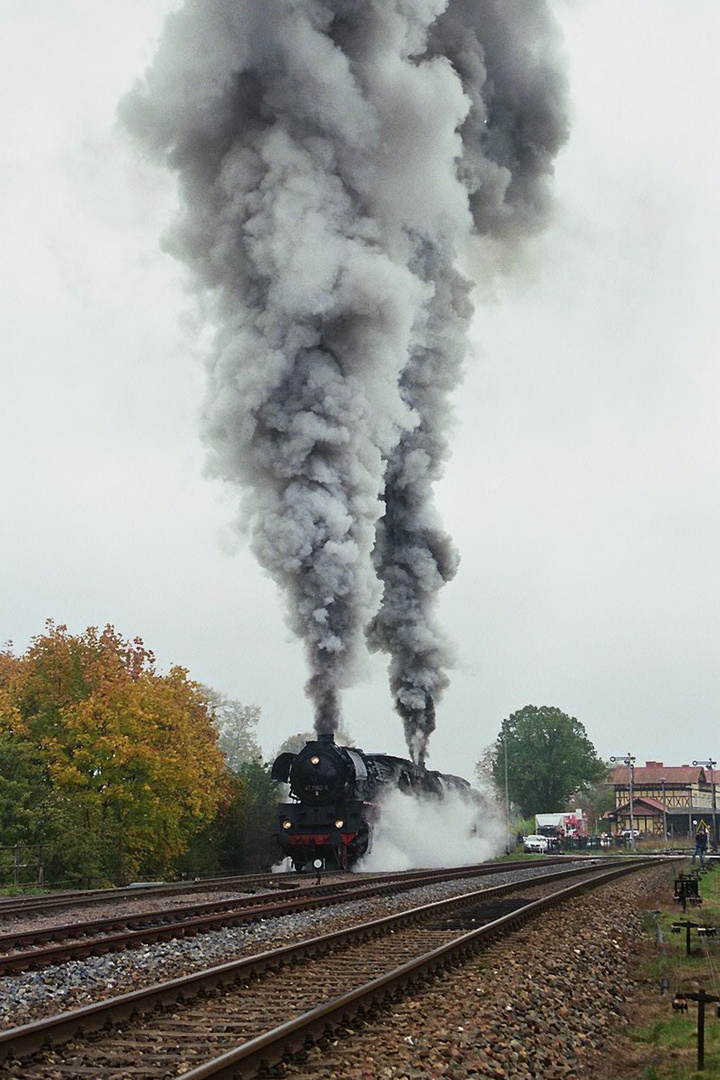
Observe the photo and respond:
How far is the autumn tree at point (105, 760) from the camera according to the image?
25688 millimetres

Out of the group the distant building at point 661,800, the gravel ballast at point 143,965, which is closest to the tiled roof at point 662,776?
the distant building at point 661,800

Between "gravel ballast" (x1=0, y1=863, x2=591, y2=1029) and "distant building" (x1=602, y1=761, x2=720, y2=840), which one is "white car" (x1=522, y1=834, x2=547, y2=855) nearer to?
"distant building" (x1=602, y1=761, x2=720, y2=840)

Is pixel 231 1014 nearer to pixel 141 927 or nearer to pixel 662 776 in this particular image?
pixel 141 927

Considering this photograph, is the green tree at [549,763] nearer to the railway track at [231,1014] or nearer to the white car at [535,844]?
the white car at [535,844]

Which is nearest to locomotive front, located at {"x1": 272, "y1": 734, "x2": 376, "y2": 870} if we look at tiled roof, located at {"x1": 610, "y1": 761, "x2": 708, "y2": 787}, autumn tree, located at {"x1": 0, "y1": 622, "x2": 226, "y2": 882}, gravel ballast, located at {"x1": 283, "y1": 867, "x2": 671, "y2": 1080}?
autumn tree, located at {"x1": 0, "y1": 622, "x2": 226, "y2": 882}

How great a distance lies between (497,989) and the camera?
341 inches

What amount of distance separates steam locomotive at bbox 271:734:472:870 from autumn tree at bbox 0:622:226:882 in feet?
12.9

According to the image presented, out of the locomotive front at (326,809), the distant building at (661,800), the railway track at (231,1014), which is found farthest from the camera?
the distant building at (661,800)

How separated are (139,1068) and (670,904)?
14.7m

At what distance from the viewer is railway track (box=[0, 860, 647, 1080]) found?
612 cm

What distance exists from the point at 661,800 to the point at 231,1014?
94.6 metres

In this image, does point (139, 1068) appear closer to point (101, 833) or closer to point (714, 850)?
point (101, 833)

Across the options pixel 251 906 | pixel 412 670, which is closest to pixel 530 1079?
pixel 251 906

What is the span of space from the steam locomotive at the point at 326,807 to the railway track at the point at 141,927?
18.9 ft
